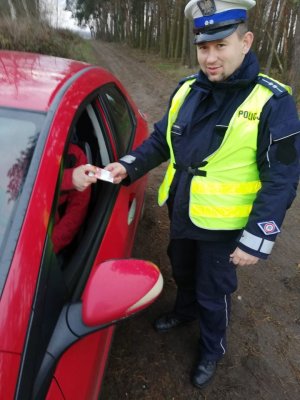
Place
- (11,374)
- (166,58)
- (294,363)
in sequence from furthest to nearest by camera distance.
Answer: (166,58) < (294,363) < (11,374)

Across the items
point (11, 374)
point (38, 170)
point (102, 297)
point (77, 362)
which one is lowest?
point (77, 362)

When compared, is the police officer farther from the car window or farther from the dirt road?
the dirt road

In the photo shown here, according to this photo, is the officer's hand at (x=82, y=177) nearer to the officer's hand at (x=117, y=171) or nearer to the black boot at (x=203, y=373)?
the officer's hand at (x=117, y=171)

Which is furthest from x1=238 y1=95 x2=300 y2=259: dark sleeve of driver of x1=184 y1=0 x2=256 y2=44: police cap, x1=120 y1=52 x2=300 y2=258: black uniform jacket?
x1=184 y1=0 x2=256 y2=44: police cap

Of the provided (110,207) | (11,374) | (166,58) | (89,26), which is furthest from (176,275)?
(89,26)

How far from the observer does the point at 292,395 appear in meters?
2.24

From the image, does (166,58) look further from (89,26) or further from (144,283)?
(89,26)

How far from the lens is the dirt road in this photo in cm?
221

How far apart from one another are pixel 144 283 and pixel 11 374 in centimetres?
47

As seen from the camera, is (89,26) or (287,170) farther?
(89,26)

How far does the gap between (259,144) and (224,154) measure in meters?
0.15

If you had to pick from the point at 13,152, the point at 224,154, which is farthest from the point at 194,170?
the point at 13,152

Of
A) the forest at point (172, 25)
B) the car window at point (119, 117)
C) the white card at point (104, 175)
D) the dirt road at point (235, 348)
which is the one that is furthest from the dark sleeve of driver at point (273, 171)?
the forest at point (172, 25)

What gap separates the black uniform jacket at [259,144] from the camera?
1.54 metres
